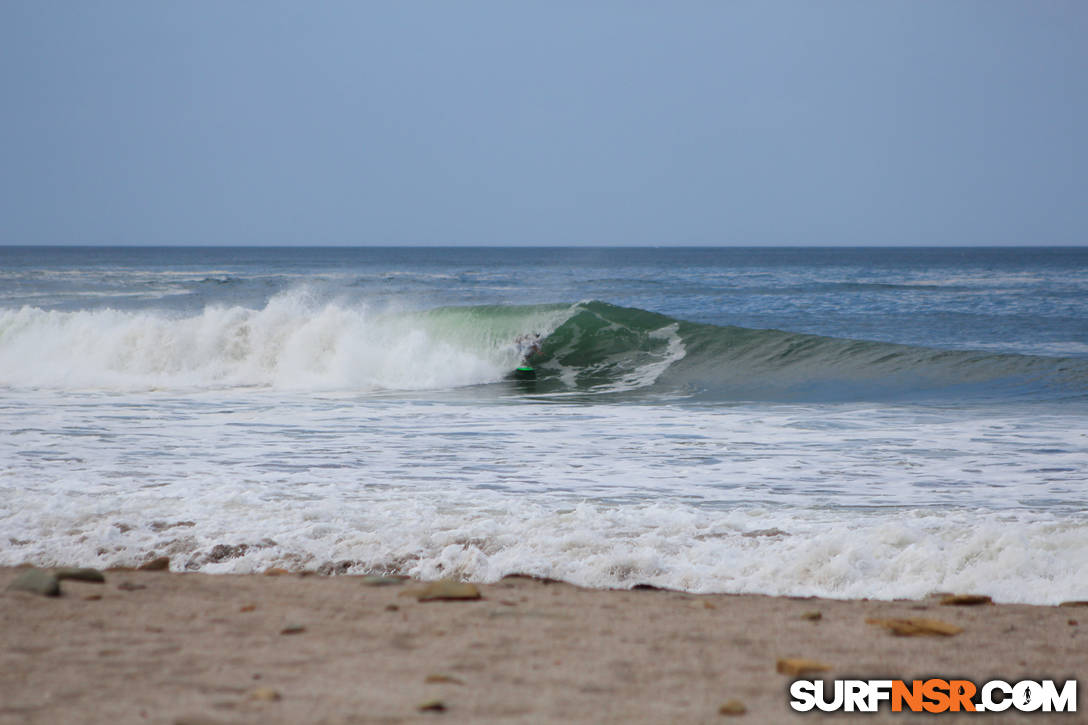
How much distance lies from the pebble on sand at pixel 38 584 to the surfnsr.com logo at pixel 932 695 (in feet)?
9.72

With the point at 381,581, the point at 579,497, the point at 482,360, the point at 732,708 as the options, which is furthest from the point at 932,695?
the point at 482,360

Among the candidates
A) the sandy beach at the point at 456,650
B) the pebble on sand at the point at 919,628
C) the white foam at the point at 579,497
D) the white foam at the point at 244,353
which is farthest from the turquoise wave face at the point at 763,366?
the pebble on sand at the point at 919,628

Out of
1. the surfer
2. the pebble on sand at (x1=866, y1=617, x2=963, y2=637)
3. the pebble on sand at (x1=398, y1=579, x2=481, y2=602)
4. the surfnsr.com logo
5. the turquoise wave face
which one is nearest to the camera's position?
the surfnsr.com logo

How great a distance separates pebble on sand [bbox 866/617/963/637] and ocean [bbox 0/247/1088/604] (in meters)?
0.91

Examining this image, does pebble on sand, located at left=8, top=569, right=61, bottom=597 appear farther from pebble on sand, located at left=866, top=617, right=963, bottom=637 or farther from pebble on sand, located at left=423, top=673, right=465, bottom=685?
pebble on sand, located at left=866, top=617, right=963, bottom=637

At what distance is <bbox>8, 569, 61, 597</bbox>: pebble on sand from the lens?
146 inches

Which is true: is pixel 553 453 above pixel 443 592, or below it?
below

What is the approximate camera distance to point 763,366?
1602 cm

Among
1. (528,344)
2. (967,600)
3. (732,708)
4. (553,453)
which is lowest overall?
(553,453)

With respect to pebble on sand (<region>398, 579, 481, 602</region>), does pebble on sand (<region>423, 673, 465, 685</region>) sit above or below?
above

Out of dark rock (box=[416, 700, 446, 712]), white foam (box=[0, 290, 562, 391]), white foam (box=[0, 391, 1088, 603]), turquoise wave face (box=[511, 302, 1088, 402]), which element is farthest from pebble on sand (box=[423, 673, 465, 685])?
white foam (box=[0, 290, 562, 391])

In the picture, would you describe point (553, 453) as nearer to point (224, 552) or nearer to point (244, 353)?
point (224, 552)

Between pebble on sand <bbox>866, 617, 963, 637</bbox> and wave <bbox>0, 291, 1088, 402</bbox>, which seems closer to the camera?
pebble on sand <bbox>866, 617, 963, 637</bbox>

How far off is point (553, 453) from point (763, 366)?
350 inches
